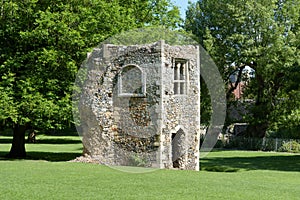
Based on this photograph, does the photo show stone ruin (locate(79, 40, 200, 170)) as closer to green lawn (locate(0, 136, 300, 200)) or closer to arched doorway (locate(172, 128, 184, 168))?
arched doorway (locate(172, 128, 184, 168))

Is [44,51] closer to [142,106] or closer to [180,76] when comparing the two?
[142,106]

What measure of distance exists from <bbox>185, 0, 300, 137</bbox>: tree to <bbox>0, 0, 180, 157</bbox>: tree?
42.9 ft

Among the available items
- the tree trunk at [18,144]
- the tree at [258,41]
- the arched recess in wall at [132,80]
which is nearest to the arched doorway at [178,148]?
the arched recess in wall at [132,80]

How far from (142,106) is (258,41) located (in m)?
18.5

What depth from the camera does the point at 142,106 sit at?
17.8 m

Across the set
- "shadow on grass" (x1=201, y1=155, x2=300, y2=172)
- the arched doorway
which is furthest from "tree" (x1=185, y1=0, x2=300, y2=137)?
the arched doorway

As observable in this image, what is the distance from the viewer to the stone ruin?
17.6m

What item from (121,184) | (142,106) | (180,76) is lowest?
(121,184)

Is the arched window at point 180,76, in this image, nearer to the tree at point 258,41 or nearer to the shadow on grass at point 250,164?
the shadow on grass at point 250,164

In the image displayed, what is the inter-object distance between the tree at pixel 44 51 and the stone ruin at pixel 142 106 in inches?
65.5

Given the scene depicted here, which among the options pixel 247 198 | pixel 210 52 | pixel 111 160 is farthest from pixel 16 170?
pixel 210 52

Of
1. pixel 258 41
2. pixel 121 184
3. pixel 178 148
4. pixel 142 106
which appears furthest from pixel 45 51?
pixel 258 41

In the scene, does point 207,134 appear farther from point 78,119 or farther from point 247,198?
point 247,198

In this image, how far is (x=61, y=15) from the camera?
21.0 metres
